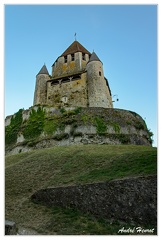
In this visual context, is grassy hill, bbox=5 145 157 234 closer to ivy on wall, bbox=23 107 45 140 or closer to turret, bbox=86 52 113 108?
ivy on wall, bbox=23 107 45 140

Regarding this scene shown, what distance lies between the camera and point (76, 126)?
2505 centimetres

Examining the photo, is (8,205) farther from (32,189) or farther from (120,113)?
(120,113)

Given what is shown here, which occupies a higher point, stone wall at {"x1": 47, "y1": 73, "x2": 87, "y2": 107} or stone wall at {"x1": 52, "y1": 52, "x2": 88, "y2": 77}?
stone wall at {"x1": 52, "y1": 52, "x2": 88, "y2": 77}

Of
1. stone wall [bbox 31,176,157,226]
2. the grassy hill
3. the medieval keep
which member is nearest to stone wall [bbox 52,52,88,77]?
the medieval keep

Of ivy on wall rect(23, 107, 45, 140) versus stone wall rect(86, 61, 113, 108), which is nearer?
ivy on wall rect(23, 107, 45, 140)

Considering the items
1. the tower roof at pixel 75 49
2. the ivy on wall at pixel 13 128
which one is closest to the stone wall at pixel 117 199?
the ivy on wall at pixel 13 128

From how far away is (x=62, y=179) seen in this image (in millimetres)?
11656

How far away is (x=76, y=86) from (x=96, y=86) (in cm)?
302

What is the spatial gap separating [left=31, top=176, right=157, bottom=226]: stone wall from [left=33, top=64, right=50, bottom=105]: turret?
27377 mm

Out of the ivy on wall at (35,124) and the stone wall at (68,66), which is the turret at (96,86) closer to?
the stone wall at (68,66)

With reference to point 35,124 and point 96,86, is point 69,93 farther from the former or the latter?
point 35,124

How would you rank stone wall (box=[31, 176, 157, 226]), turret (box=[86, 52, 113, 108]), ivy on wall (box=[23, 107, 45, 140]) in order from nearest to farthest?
stone wall (box=[31, 176, 157, 226]) → ivy on wall (box=[23, 107, 45, 140]) → turret (box=[86, 52, 113, 108])

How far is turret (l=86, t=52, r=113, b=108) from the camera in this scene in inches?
1314

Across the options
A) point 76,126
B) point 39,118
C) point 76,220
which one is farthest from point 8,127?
point 76,220
